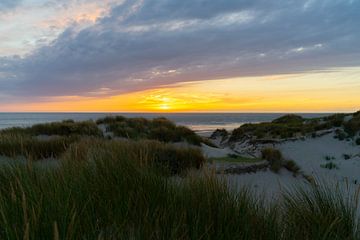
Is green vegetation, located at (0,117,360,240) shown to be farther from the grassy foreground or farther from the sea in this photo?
the sea

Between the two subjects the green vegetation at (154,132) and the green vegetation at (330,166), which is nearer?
the green vegetation at (330,166)

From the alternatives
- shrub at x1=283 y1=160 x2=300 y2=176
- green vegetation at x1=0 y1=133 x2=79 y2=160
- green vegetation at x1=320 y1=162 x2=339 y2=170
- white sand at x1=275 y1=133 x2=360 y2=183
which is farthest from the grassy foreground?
green vegetation at x1=320 y1=162 x2=339 y2=170

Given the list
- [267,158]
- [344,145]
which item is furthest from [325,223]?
[344,145]

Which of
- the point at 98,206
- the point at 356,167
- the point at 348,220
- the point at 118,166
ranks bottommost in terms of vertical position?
the point at 356,167

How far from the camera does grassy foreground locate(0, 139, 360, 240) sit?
2.56m

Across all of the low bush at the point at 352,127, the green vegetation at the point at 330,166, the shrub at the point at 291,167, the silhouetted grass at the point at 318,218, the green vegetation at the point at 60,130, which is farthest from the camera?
the low bush at the point at 352,127

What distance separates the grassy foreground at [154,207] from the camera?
8.41 ft

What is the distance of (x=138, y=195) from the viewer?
3295 millimetres

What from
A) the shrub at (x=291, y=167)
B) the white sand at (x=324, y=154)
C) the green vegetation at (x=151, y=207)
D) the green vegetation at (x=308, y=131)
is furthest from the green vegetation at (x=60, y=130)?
the green vegetation at (x=308, y=131)

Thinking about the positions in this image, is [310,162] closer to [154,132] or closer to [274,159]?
[274,159]

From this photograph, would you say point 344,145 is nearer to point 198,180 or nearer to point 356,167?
point 356,167

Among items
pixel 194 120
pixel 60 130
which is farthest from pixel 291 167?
pixel 194 120

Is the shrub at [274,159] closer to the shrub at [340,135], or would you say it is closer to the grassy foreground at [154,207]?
the grassy foreground at [154,207]

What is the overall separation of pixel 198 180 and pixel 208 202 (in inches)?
20.4
